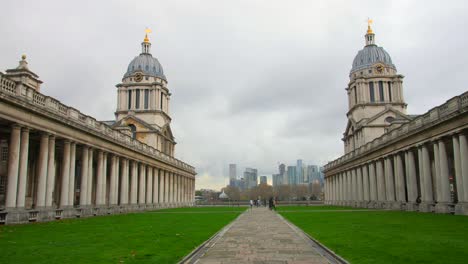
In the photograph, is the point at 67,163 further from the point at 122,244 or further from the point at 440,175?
the point at 440,175

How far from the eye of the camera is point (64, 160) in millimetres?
37906

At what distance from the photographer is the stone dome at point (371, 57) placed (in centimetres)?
9725

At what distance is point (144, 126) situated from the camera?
90125 mm

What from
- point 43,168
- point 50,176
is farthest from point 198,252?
point 50,176

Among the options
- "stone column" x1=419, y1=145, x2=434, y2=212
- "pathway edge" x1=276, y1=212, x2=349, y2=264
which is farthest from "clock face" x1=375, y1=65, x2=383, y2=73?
"pathway edge" x1=276, y1=212, x2=349, y2=264

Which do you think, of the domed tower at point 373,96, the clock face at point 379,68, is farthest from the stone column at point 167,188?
the clock face at point 379,68

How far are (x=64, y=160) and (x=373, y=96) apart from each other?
7349cm

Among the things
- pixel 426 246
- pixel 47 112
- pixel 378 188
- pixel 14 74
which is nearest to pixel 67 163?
pixel 47 112

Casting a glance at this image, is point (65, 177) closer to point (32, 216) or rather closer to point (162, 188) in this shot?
point (32, 216)

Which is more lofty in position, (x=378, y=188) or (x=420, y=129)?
(x=420, y=129)

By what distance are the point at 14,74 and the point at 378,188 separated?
49.4 meters

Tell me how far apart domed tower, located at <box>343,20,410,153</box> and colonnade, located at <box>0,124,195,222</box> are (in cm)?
4238

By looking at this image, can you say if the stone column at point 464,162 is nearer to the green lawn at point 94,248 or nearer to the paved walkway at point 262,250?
the paved walkway at point 262,250

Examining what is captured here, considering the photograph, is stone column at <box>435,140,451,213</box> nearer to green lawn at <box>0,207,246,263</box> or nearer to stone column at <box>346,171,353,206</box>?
green lawn at <box>0,207,246,263</box>
